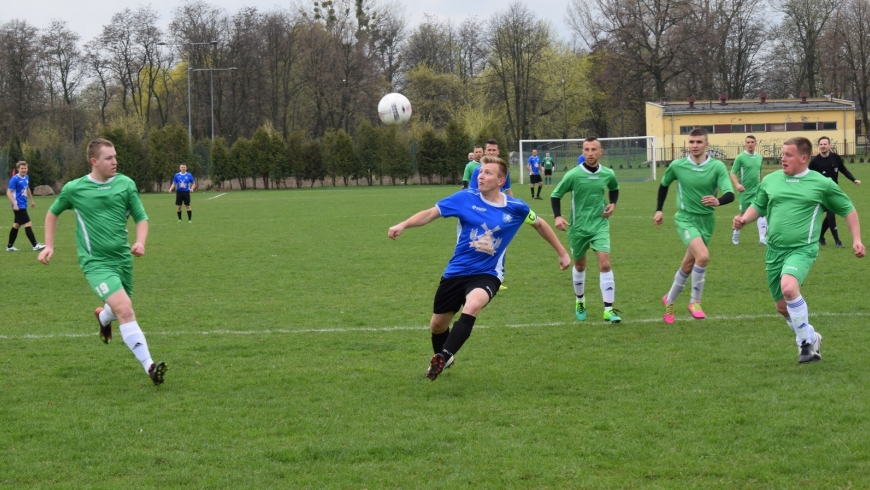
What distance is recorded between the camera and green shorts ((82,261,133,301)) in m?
7.00

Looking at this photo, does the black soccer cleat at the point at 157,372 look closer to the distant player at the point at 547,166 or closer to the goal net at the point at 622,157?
the distant player at the point at 547,166

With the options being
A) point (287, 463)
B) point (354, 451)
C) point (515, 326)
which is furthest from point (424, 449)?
point (515, 326)

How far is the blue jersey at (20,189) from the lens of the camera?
18328 mm

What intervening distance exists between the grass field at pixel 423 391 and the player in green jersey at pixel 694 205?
387mm

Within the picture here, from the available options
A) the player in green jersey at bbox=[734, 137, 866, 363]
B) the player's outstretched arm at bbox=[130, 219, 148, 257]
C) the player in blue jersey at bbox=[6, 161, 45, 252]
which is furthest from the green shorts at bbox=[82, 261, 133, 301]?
the player in blue jersey at bbox=[6, 161, 45, 252]

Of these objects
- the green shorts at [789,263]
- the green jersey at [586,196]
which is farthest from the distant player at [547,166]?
the green shorts at [789,263]

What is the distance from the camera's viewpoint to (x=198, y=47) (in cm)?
6581

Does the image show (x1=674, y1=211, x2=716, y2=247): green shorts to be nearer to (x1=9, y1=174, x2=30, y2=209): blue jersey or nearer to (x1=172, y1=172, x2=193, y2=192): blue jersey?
(x1=9, y1=174, x2=30, y2=209): blue jersey

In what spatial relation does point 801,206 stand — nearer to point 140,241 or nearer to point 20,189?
point 140,241

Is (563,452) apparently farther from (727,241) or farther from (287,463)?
(727,241)

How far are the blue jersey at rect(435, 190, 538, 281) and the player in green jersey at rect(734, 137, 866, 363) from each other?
74.1 inches

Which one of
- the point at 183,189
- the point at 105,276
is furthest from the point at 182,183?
the point at 105,276

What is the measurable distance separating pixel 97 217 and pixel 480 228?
3.03m

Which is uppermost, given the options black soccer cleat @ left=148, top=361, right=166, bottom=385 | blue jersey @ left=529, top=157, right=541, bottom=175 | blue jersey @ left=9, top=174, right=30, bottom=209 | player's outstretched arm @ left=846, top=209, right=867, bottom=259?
blue jersey @ left=529, top=157, right=541, bottom=175
